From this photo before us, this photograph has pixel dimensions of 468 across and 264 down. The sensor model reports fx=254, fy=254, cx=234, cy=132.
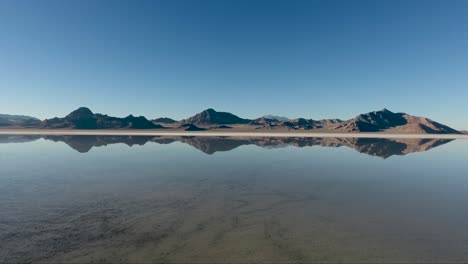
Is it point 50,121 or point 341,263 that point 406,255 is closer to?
point 341,263

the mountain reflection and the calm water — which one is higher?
the mountain reflection

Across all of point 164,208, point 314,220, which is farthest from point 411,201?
point 164,208

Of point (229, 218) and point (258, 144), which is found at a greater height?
point (258, 144)

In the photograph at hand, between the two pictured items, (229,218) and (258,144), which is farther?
(258,144)

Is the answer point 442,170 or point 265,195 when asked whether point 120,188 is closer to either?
point 265,195

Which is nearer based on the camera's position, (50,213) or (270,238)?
(270,238)

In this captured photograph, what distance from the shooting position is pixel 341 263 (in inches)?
378

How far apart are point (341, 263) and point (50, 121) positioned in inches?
8860

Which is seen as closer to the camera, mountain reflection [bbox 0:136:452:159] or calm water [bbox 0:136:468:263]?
calm water [bbox 0:136:468:263]

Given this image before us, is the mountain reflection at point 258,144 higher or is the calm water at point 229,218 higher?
the mountain reflection at point 258,144

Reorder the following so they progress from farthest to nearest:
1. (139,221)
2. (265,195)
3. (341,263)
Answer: (265,195), (139,221), (341,263)

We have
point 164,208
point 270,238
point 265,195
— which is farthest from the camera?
point 265,195

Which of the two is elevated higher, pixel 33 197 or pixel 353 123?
pixel 353 123

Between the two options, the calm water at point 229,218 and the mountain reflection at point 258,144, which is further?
the mountain reflection at point 258,144
